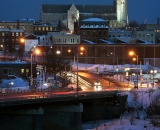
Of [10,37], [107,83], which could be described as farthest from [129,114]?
[10,37]

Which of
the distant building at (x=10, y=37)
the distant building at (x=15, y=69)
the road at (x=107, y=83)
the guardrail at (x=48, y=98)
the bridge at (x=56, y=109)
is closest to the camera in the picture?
the guardrail at (x=48, y=98)

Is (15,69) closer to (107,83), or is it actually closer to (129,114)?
(107,83)

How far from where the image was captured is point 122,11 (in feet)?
564

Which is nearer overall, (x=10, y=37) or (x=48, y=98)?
(x=48, y=98)

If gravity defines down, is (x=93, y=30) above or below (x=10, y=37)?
above

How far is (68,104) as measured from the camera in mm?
39062

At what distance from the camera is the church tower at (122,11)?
550 feet

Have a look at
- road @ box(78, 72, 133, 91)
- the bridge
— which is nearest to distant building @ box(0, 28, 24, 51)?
road @ box(78, 72, 133, 91)

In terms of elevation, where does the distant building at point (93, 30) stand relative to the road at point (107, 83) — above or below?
above

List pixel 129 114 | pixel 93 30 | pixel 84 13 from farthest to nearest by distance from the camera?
1. pixel 84 13
2. pixel 93 30
3. pixel 129 114

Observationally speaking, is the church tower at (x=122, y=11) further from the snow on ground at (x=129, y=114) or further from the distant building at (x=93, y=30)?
the snow on ground at (x=129, y=114)

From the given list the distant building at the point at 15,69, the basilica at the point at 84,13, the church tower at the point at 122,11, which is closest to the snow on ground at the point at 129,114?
the distant building at the point at 15,69

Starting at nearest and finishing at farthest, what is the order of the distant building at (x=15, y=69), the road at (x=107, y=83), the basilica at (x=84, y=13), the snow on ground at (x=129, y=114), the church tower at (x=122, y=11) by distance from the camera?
the snow on ground at (x=129, y=114) → the road at (x=107, y=83) → the distant building at (x=15, y=69) → the basilica at (x=84, y=13) → the church tower at (x=122, y=11)

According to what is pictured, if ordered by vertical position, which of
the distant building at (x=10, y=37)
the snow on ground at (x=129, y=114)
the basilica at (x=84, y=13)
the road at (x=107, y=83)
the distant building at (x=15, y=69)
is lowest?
the snow on ground at (x=129, y=114)
